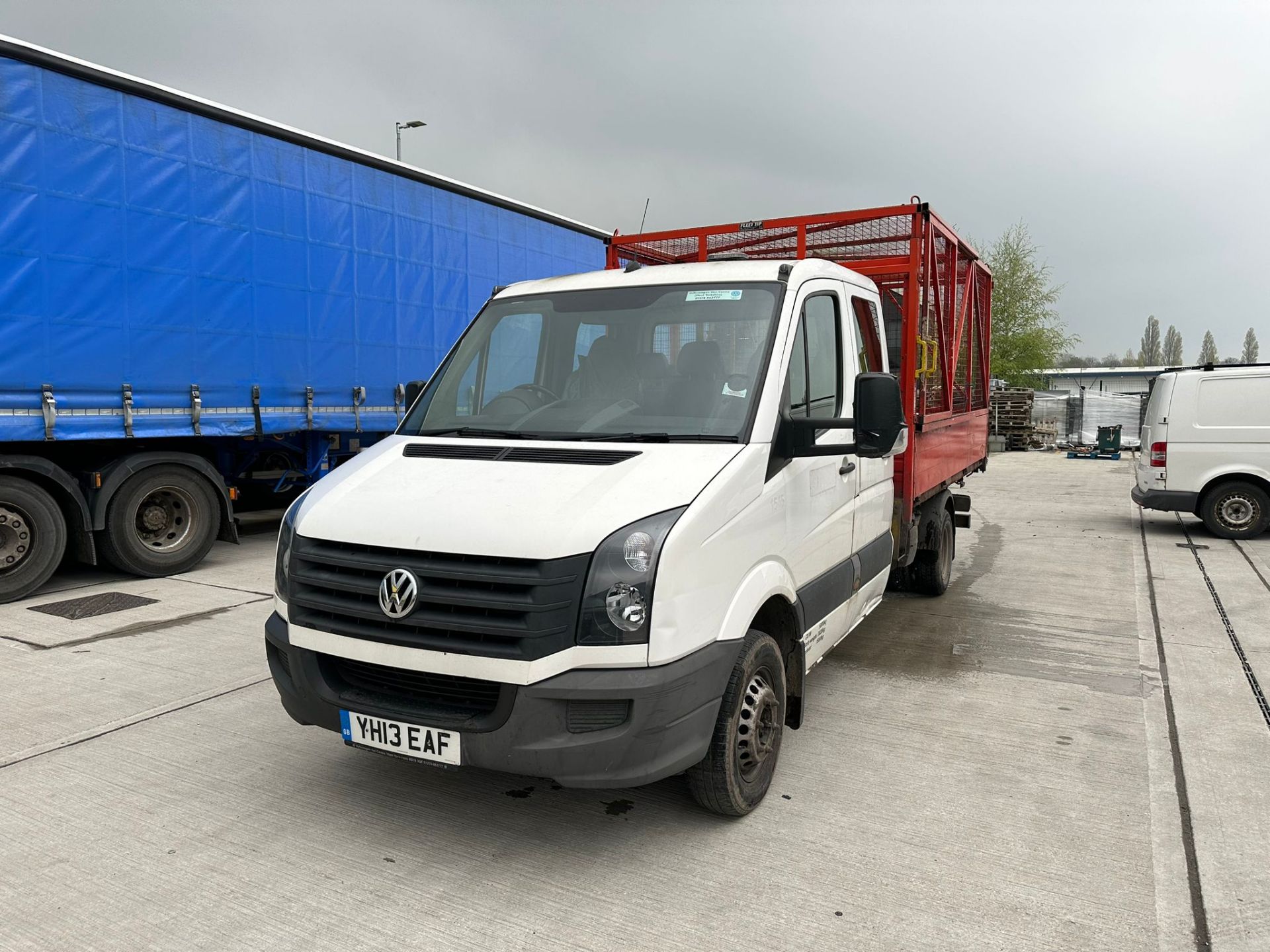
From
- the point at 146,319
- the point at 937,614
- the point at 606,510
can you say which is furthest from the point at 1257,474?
the point at 146,319

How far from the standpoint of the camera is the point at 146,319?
7.46 m

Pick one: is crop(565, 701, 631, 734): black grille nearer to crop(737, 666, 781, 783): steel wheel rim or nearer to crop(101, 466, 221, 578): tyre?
crop(737, 666, 781, 783): steel wheel rim

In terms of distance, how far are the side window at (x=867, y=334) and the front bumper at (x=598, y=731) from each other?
7.57ft

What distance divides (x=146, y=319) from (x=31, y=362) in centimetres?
99

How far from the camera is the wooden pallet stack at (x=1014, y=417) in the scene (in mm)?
28844

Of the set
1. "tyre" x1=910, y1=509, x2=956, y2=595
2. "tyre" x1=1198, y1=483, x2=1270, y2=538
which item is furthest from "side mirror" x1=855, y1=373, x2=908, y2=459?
"tyre" x1=1198, y1=483, x2=1270, y2=538

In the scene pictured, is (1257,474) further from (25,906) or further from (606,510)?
(25,906)

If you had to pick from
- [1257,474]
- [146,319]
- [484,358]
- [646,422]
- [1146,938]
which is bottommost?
[1146,938]

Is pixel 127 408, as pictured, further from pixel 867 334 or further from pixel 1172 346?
pixel 1172 346

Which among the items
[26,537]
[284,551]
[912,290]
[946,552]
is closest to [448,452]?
[284,551]

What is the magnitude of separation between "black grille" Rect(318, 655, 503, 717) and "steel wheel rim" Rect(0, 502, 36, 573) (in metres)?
5.46

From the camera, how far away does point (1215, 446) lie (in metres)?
10.5

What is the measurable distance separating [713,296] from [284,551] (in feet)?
6.86

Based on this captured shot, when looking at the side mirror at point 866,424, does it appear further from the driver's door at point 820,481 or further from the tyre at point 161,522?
the tyre at point 161,522
